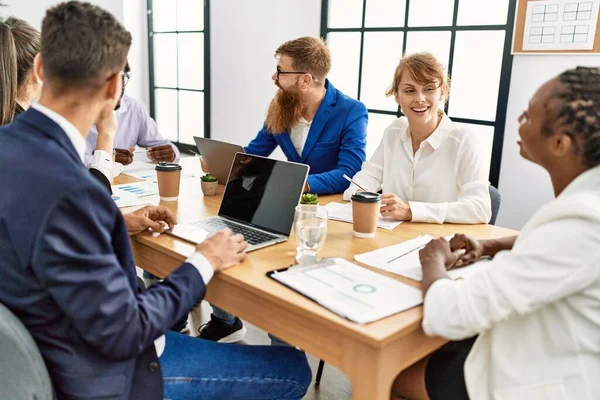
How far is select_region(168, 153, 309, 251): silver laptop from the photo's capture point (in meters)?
1.50

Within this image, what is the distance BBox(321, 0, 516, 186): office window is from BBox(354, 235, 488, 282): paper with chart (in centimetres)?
169

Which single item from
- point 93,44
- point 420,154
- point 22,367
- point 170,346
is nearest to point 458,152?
point 420,154

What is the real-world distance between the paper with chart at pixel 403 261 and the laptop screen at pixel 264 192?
10.7 inches

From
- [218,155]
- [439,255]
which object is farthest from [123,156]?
[439,255]

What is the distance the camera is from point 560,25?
2668 millimetres

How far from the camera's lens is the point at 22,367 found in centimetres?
97

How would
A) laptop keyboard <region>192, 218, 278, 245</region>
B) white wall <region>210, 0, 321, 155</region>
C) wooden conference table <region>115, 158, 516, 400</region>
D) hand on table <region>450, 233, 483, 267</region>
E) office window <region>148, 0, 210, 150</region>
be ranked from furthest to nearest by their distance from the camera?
office window <region>148, 0, 210, 150</region> < white wall <region>210, 0, 321, 155</region> < laptop keyboard <region>192, 218, 278, 245</region> < hand on table <region>450, 233, 483, 267</region> < wooden conference table <region>115, 158, 516, 400</region>

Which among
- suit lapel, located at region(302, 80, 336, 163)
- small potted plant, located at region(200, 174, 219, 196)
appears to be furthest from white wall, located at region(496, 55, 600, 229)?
small potted plant, located at region(200, 174, 219, 196)

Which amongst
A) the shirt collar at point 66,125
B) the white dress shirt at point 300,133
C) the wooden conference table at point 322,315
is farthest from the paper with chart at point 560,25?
the shirt collar at point 66,125

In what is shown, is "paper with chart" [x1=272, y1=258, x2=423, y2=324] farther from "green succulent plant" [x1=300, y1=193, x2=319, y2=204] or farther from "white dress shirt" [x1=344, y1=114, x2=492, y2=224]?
"white dress shirt" [x1=344, y1=114, x2=492, y2=224]

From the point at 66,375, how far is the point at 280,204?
28.3 inches

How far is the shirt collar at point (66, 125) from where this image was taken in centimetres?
98

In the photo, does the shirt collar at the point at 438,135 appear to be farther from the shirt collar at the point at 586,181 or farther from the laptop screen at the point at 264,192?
the shirt collar at the point at 586,181

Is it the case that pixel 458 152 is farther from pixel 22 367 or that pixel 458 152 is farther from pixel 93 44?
pixel 22 367
